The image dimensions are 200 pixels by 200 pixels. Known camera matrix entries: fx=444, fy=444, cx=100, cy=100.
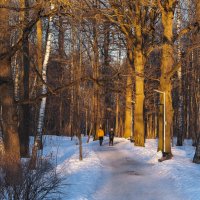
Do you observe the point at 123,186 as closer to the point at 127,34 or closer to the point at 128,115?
the point at 127,34

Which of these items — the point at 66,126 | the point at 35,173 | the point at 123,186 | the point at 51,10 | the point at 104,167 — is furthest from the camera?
the point at 66,126

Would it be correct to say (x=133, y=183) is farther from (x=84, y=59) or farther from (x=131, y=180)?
(x=84, y=59)

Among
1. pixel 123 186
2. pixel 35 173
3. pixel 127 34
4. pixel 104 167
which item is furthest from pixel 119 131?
pixel 35 173

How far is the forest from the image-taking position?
13655 mm

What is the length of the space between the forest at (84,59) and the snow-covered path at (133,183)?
2191mm

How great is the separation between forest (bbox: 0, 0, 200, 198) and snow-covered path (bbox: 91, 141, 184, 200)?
219cm

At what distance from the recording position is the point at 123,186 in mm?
14984

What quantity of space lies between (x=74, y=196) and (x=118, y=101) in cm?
4608

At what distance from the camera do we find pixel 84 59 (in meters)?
33.0

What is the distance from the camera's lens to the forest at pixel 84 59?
44.8ft

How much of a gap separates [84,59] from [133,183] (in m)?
18.5

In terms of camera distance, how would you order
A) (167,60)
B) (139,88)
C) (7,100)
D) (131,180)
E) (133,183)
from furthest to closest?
(139,88)
(167,60)
(131,180)
(133,183)
(7,100)

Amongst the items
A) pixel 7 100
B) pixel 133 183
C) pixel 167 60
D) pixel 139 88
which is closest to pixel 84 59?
pixel 139 88

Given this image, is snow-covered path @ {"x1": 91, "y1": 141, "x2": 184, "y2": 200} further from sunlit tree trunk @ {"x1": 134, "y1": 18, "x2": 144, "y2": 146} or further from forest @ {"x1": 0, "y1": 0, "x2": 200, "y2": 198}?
sunlit tree trunk @ {"x1": 134, "y1": 18, "x2": 144, "y2": 146}
